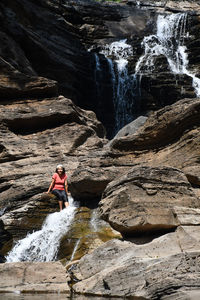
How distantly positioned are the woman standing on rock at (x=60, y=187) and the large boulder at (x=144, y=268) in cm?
433

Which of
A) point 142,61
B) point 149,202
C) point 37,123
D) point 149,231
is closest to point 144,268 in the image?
point 149,231

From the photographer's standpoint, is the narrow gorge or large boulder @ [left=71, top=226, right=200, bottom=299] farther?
the narrow gorge

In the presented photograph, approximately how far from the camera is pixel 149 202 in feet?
23.9

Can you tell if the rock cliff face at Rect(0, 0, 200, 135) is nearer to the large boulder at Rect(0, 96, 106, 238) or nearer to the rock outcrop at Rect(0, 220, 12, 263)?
the large boulder at Rect(0, 96, 106, 238)

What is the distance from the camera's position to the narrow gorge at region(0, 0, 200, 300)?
6.48m

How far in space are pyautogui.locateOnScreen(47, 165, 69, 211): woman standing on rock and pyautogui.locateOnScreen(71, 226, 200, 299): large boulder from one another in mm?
4331

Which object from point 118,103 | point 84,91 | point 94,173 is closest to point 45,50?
point 84,91

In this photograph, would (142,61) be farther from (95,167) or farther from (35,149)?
(95,167)

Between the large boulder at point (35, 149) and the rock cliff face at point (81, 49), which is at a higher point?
the rock cliff face at point (81, 49)

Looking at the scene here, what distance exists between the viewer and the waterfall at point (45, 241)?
31.3ft

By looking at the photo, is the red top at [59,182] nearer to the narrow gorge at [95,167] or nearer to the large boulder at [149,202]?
the narrow gorge at [95,167]

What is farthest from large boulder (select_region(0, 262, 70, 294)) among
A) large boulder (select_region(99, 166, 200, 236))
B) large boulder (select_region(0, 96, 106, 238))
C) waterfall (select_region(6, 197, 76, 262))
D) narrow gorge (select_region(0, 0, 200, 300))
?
large boulder (select_region(0, 96, 106, 238))

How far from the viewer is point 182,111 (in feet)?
34.4

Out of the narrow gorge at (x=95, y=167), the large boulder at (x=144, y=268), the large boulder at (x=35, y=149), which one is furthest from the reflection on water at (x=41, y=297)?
the large boulder at (x=35, y=149)
